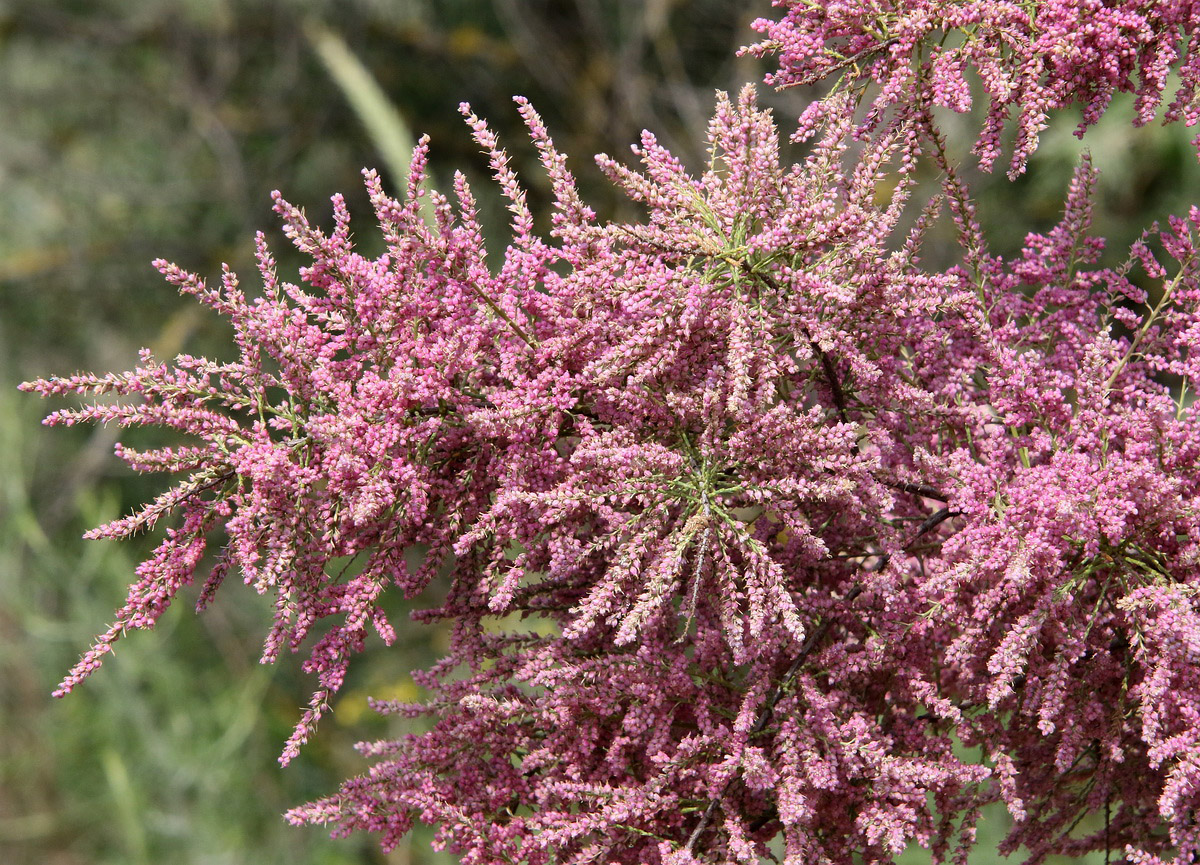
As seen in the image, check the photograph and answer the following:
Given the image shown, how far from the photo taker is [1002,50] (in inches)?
61.8

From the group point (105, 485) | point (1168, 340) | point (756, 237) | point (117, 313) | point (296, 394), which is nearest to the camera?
point (756, 237)

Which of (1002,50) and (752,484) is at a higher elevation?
(1002,50)

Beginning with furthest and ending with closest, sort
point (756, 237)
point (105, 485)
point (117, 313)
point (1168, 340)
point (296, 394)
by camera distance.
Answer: point (117, 313)
point (105, 485)
point (1168, 340)
point (296, 394)
point (756, 237)

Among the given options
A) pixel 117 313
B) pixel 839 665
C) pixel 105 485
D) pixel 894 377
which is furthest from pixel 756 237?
pixel 117 313

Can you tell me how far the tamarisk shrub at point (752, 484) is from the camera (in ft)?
4.57

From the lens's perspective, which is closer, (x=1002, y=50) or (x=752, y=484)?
(x=752, y=484)

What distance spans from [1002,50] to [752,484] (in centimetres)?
79

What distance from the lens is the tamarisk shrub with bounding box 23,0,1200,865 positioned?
1392mm

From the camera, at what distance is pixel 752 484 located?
1.40 meters

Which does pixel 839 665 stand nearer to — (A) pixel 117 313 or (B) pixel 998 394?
(B) pixel 998 394

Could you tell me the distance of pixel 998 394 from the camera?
5.16ft

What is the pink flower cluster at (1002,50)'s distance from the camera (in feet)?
4.89

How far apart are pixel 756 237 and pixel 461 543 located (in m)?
0.58

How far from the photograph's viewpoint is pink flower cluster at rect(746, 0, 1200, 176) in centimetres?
149
